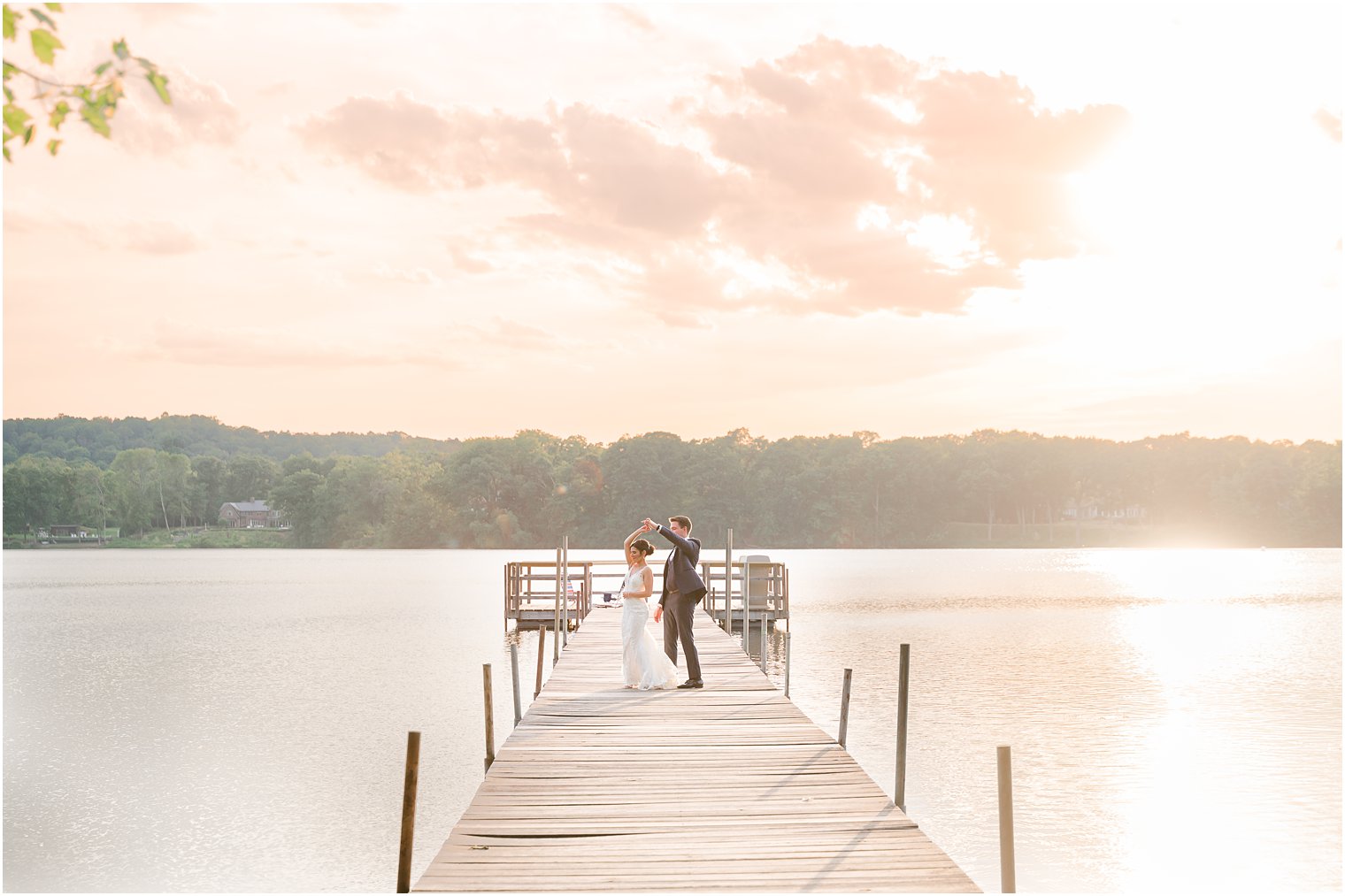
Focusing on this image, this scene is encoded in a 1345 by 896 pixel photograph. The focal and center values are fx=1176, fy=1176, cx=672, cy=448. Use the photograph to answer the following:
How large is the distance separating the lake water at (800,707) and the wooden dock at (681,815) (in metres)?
5.29

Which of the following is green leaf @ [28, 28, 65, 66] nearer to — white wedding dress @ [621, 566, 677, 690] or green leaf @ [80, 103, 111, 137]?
green leaf @ [80, 103, 111, 137]

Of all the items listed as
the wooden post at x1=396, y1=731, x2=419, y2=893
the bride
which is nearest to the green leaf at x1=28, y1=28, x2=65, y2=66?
the wooden post at x1=396, y1=731, x2=419, y2=893

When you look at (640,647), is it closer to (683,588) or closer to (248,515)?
(683,588)

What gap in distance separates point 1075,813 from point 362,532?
137115mm

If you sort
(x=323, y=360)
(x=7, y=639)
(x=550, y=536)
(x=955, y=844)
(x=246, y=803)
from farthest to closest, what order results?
(x=550, y=536) < (x=323, y=360) < (x=7, y=639) < (x=246, y=803) < (x=955, y=844)

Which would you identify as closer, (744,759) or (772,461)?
(744,759)

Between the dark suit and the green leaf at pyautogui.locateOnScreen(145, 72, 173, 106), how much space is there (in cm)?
952

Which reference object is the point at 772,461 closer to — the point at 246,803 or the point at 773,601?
the point at 773,601

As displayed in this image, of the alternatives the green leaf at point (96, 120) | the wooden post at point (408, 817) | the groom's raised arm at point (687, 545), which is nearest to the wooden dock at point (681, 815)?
the wooden post at point (408, 817)

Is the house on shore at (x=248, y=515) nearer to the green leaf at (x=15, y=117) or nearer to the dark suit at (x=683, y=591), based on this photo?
the dark suit at (x=683, y=591)

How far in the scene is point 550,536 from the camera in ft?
472

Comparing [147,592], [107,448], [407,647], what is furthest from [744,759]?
[107,448]

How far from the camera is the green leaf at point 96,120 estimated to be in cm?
406

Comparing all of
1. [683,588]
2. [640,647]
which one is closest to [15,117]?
[683,588]
